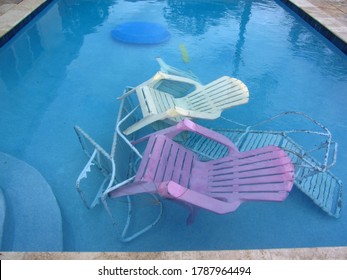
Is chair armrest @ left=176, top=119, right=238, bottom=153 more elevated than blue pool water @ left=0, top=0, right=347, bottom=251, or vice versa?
chair armrest @ left=176, top=119, right=238, bottom=153

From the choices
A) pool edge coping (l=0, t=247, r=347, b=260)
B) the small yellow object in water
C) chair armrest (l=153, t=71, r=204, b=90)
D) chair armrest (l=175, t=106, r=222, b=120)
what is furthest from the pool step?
the small yellow object in water

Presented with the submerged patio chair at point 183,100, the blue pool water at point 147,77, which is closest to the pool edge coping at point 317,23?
the blue pool water at point 147,77

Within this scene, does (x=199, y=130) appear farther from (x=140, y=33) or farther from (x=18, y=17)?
(x=18, y=17)

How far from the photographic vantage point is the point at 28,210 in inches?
145

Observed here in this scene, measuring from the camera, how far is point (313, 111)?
19.2 ft

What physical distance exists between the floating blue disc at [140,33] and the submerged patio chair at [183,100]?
144 inches

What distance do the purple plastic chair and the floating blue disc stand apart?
535 cm

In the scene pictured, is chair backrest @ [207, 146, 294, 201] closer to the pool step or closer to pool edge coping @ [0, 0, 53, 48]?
the pool step

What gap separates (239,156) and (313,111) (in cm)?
310

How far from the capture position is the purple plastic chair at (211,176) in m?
2.96

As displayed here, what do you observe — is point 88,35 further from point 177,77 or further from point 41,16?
point 177,77

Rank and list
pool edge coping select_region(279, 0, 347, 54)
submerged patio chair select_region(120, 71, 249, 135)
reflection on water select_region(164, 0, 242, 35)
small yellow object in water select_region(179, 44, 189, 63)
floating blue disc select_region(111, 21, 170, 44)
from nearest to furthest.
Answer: submerged patio chair select_region(120, 71, 249, 135) < small yellow object in water select_region(179, 44, 189, 63) < pool edge coping select_region(279, 0, 347, 54) < floating blue disc select_region(111, 21, 170, 44) < reflection on water select_region(164, 0, 242, 35)

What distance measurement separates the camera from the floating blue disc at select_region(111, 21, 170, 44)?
8.30 metres
